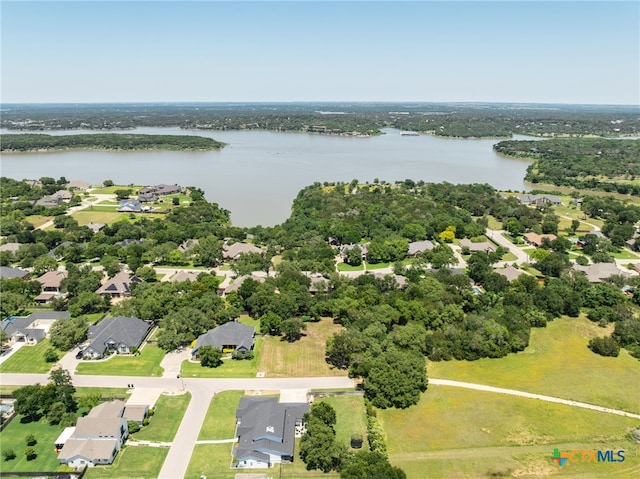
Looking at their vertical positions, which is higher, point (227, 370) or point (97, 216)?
point (97, 216)

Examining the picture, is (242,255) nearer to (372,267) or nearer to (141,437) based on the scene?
(372,267)

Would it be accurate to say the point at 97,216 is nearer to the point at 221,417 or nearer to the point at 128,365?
the point at 128,365

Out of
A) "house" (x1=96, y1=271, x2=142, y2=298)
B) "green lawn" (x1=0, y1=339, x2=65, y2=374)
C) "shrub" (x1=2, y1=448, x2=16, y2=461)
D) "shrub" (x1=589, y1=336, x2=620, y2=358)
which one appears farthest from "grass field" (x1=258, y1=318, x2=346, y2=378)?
"shrub" (x1=589, y1=336, x2=620, y2=358)

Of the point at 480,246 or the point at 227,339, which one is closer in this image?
the point at 227,339

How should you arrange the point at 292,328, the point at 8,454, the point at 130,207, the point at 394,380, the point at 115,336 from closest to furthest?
1. the point at 8,454
2. the point at 394,380
3. the point at 115,336
4. the point at 292,328
5. the point at 130,207

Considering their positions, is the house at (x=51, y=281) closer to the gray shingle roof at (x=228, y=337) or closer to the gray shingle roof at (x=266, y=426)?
the gray shingle roof at (x=228, y=337)

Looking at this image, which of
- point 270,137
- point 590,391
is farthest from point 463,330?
point 270,137

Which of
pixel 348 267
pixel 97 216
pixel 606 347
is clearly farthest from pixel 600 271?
pixel 97 216
